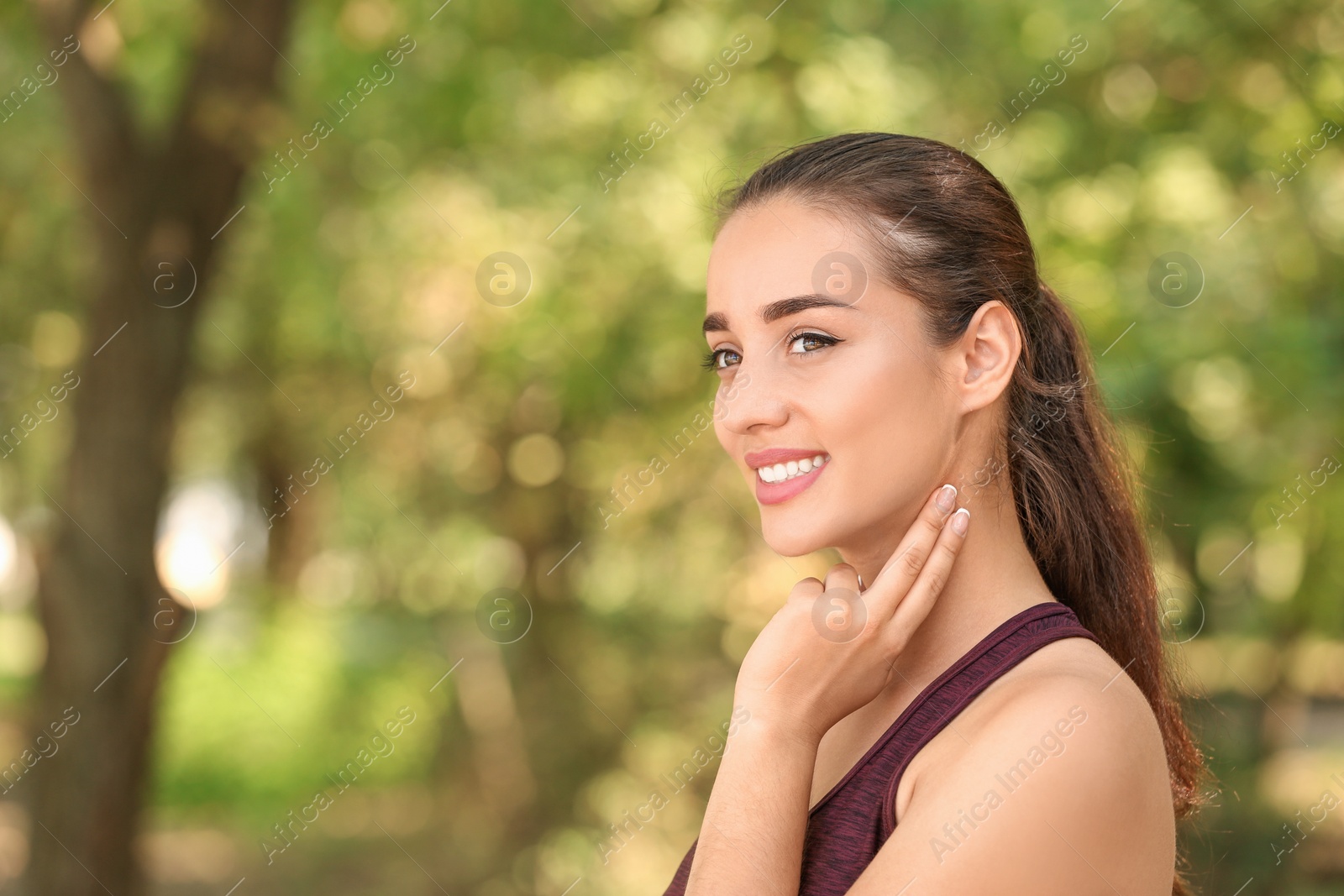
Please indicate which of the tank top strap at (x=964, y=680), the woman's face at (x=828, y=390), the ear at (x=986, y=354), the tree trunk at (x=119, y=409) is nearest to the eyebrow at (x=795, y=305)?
the woman's face at (x=828, y=390)

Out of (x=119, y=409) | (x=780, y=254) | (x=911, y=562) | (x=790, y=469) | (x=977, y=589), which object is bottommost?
(x=977, y=589)

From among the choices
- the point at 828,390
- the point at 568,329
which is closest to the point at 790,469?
the point at 828,390

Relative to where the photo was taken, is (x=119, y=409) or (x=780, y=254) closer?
(x=780, y=254)

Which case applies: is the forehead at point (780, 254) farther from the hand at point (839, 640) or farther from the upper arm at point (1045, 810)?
the upper arm at point (1045, 810)

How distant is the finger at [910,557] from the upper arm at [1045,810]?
0.82ft

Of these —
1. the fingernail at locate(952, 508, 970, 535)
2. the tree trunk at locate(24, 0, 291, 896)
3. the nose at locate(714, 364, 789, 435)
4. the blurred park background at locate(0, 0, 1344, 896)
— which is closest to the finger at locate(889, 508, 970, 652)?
the fingernail at locate(952, 508, 970, 535)

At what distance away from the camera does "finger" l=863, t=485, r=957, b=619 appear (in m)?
1.63

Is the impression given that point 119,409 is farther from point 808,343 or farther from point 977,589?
point 977,589

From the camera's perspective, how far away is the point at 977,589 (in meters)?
1.71

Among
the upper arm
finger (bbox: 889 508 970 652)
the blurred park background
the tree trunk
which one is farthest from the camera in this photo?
the tree trunk

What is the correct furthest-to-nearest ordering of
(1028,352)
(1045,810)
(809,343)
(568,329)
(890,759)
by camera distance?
(568,329), (1028,352), (809,343), (890,759), (1045,810)

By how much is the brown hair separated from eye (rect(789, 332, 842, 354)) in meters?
0.13

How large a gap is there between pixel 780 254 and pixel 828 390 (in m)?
0.22

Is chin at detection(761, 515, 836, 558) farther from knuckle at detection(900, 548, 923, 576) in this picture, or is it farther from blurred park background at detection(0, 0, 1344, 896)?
blurred park background at detection(0, 0, 1344, 896)
